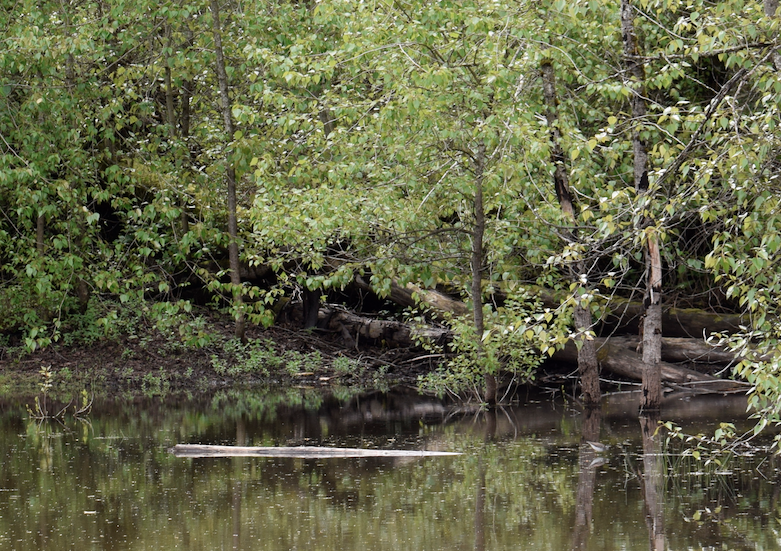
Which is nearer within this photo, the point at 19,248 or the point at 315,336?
the point at 19,248

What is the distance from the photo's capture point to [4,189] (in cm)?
1888

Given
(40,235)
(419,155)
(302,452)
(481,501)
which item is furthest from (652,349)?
(40,235)

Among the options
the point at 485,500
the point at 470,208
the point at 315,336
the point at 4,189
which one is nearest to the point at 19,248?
the point at 4,189

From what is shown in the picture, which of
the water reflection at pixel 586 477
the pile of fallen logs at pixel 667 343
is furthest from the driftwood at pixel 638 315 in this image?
the water reflection at pixel 586 477

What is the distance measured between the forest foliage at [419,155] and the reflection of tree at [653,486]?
120 cm

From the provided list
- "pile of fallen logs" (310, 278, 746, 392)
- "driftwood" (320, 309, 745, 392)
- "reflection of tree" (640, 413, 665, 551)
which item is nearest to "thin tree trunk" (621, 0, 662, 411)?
"reflection of tree" (640, 413, 665, 551)

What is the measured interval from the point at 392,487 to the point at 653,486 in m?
2.24

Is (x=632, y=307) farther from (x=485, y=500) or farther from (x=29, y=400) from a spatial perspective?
(x=29, y=400)

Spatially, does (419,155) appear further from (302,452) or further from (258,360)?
(258,360)

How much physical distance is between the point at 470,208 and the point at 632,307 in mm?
3811

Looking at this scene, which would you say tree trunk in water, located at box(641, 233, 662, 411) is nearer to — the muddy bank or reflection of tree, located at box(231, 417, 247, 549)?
reflection of tree, located at box(231, 417, 247, 549)

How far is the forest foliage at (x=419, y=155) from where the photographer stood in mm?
7617

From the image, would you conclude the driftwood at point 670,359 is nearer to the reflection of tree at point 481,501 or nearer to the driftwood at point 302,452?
the reflection of tree at point 481,501

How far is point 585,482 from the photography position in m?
8.96
